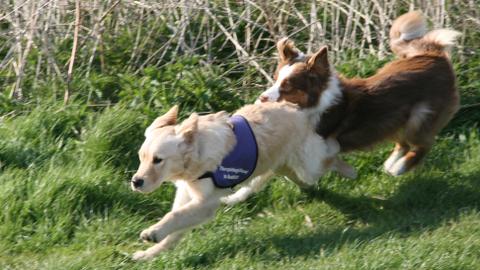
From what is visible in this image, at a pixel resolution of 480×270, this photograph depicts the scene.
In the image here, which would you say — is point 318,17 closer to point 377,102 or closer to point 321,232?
point 377,102

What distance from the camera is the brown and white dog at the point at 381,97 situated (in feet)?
20.3

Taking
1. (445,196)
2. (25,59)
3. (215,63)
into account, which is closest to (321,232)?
(445,196)

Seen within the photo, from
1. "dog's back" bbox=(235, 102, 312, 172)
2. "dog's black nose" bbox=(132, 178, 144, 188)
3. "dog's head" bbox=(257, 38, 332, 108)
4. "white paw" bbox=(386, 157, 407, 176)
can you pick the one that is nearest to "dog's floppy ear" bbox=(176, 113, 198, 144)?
"dog's black nose" bbox=(132, 178, 144, 188)

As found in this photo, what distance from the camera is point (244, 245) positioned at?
556 centimetres

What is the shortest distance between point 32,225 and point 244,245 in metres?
1.48

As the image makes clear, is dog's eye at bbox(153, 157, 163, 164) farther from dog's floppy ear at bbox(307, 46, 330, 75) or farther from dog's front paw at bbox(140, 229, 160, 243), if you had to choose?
dog's floppy ear at bbox(307, 46, 330, 75)

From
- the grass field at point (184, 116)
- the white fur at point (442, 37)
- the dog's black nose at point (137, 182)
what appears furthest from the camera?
the white fur at point (442, 37)

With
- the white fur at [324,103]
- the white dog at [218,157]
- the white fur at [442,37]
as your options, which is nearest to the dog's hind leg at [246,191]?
the white dog at [218,157]

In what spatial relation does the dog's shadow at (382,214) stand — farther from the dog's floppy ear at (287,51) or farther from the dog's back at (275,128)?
the dog's floppy ear at (287,51)

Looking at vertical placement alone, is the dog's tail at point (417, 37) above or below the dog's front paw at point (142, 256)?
above

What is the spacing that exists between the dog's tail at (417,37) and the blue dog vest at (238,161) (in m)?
1.66

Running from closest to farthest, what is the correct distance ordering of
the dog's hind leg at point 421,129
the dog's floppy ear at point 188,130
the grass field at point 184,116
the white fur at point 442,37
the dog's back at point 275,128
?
the dog's floppy ear at point 188,130, the grass field at point 184,116, the dog's back at point 275,128, the dog's hind leg at point 421,129, the white fur at point 442,37

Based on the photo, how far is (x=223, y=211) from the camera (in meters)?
6.10

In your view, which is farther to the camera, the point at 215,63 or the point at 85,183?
the point at 215,63
